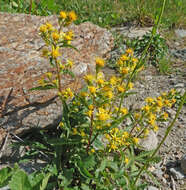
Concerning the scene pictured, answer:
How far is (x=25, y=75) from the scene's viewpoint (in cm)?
235

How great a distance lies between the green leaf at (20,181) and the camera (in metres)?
1.53

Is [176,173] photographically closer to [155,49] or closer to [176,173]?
[176,173]

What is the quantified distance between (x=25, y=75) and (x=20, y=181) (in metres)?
1.18

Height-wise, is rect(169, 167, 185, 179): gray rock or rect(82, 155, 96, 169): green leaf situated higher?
rect(82, 155, 96, 169): green leaf

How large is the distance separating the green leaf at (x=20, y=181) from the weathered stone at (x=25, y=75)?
776 millimetres

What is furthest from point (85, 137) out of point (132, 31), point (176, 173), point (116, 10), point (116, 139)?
point (116, 10)

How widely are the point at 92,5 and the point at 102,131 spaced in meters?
4.36

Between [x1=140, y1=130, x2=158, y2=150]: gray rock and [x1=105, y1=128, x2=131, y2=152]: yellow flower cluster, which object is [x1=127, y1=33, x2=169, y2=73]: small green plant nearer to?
[x1=140, y1=130, x2=158, y2=150]: gray rock

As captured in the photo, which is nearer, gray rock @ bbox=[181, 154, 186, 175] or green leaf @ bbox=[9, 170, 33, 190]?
green leaf @ bbox=[9, 170, 33, 190]

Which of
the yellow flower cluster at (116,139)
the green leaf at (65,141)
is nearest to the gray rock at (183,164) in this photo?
the yellow flower cluster at (116,139)

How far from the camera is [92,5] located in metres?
5.28

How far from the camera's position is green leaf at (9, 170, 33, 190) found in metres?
1.53

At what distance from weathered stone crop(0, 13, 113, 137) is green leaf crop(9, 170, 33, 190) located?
78cm

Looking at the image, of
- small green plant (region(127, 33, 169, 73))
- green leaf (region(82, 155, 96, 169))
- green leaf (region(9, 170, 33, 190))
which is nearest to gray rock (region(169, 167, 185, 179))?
green leaf (region(82, 155, 96, 169))
